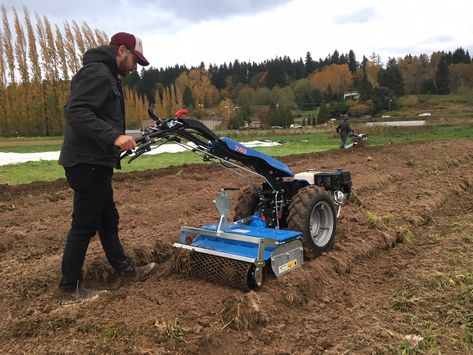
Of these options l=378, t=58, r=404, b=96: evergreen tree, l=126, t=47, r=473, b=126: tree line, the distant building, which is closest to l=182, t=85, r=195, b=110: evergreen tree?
l=126, t=47, r=473, b=126: tree line

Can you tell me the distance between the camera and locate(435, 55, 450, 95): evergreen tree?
111438 mm

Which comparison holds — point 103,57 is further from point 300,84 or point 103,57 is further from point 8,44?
point 300,84

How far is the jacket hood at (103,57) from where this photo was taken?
3.93 m

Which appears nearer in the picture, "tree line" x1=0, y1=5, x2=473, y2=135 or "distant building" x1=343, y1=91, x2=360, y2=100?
"tree line" x1=0, y1=5, x2=473, y2=135

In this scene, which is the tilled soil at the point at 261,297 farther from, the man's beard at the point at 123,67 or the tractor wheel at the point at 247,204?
the man's beard at the point at 123,67

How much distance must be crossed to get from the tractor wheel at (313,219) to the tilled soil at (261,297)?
0.18 metres

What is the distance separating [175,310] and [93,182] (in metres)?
1.30

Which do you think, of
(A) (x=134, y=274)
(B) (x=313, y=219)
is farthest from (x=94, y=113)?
(B) (x=313, y=219)

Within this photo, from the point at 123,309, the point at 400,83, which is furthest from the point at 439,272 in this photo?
the point at 400,83

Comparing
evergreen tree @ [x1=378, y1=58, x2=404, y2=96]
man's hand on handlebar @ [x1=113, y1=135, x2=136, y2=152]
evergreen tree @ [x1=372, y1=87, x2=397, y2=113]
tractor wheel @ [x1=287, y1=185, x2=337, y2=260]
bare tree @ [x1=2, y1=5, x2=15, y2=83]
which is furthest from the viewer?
evergreen tree @ [x1=378, y1=58, x2=404, y2=96]

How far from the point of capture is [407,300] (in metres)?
4.05

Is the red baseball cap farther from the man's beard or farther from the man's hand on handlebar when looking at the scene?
the man's hand on handlebar

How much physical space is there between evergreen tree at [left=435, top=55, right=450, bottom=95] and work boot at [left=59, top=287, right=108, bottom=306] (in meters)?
121

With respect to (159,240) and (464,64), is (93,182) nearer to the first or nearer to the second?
(159,240)
